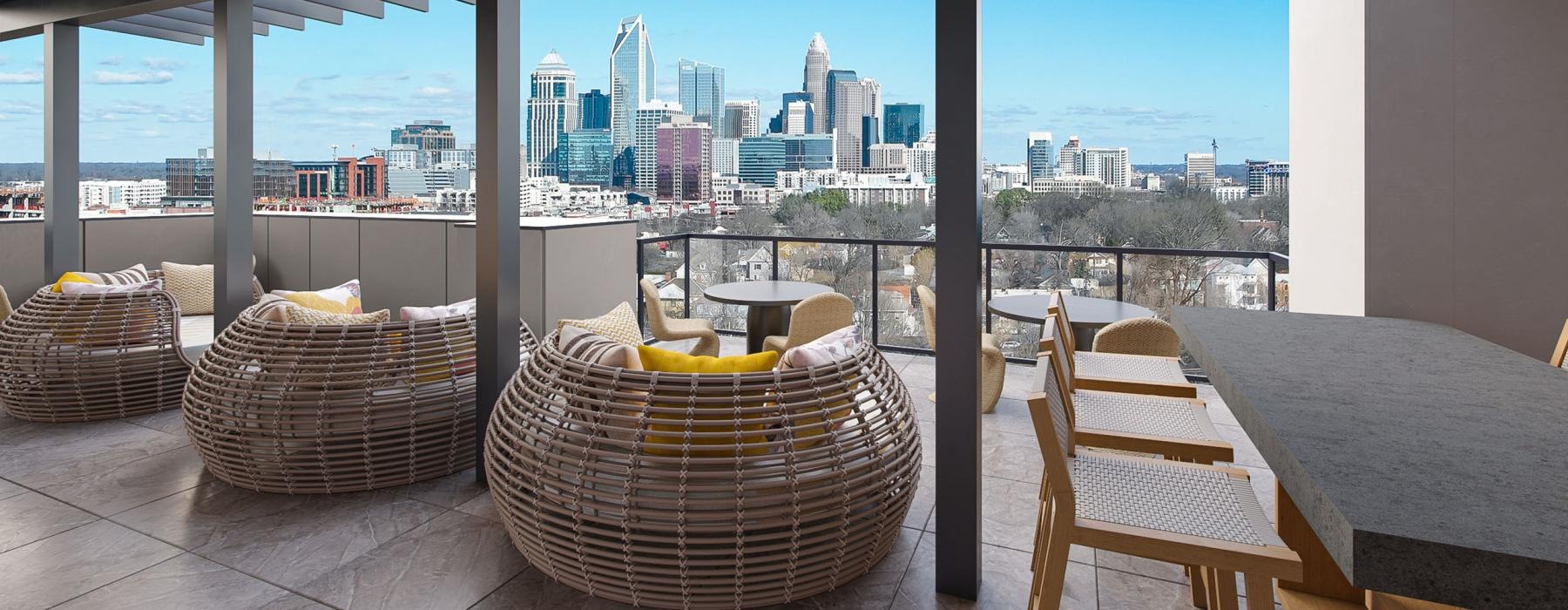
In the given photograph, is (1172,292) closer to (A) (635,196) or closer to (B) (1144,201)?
(B) (1144,201)

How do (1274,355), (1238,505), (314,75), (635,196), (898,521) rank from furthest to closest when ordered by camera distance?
(314,75) → (635,196) → (898,521) → (1274,355) → (1238,505)

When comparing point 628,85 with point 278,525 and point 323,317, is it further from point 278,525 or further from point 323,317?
point 278,525

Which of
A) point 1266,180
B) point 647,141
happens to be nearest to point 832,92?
point 647,141

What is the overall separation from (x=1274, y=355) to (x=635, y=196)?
41.0ft

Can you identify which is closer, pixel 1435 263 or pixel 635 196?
pixel 1435 263

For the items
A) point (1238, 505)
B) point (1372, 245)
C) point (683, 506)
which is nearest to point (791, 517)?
point (683, 506)

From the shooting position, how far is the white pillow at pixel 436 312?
3.25 metres

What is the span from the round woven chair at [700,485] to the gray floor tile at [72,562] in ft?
3.80

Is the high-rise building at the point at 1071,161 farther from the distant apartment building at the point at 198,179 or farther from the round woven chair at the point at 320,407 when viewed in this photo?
the round woven chair at the point at 320,407

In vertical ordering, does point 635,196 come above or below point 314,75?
below

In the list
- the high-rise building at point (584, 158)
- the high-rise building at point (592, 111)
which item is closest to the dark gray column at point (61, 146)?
the high-rise building at point (584, 158)

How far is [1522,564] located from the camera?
2.74ft

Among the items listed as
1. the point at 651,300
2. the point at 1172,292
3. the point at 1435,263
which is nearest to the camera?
the point at 1435,263

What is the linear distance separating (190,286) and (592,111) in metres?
9.72
